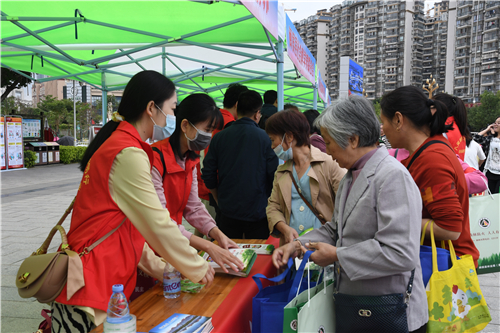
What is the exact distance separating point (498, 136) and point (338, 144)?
6588 mm

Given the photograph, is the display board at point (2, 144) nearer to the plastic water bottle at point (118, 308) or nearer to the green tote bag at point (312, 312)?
the plastic water bottle at point (118, 308)

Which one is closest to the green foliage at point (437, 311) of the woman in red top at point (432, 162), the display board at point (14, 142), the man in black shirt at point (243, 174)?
the woman in red top at point (432, 162)

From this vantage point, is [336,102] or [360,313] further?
[336,102]

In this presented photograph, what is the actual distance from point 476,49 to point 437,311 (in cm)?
8918

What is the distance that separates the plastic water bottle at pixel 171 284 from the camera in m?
1.75

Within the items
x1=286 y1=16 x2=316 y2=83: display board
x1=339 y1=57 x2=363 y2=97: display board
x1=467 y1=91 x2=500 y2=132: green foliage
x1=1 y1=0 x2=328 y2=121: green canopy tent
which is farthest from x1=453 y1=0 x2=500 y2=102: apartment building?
x1=1 y1=0 x2=328 y2=121: green canopy tent

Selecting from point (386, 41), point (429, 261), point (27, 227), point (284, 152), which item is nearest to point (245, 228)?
point (284, 152)

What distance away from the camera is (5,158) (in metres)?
13.8

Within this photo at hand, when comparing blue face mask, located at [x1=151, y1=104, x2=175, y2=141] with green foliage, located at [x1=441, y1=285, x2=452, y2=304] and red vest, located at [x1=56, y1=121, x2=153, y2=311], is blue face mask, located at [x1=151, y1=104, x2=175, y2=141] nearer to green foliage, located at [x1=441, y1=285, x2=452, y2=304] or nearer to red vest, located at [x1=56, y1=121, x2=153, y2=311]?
red vest, located at [x1=56, y1=121, x2=153, y2=311]

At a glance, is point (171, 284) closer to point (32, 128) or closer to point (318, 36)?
point (32, 128)

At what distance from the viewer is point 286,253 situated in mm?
1913

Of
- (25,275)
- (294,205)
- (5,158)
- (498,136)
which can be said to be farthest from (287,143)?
(5,158)

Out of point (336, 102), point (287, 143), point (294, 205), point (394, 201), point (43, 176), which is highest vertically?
point (336, 102)

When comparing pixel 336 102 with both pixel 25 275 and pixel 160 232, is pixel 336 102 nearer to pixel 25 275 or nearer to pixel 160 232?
pixel 160 232
